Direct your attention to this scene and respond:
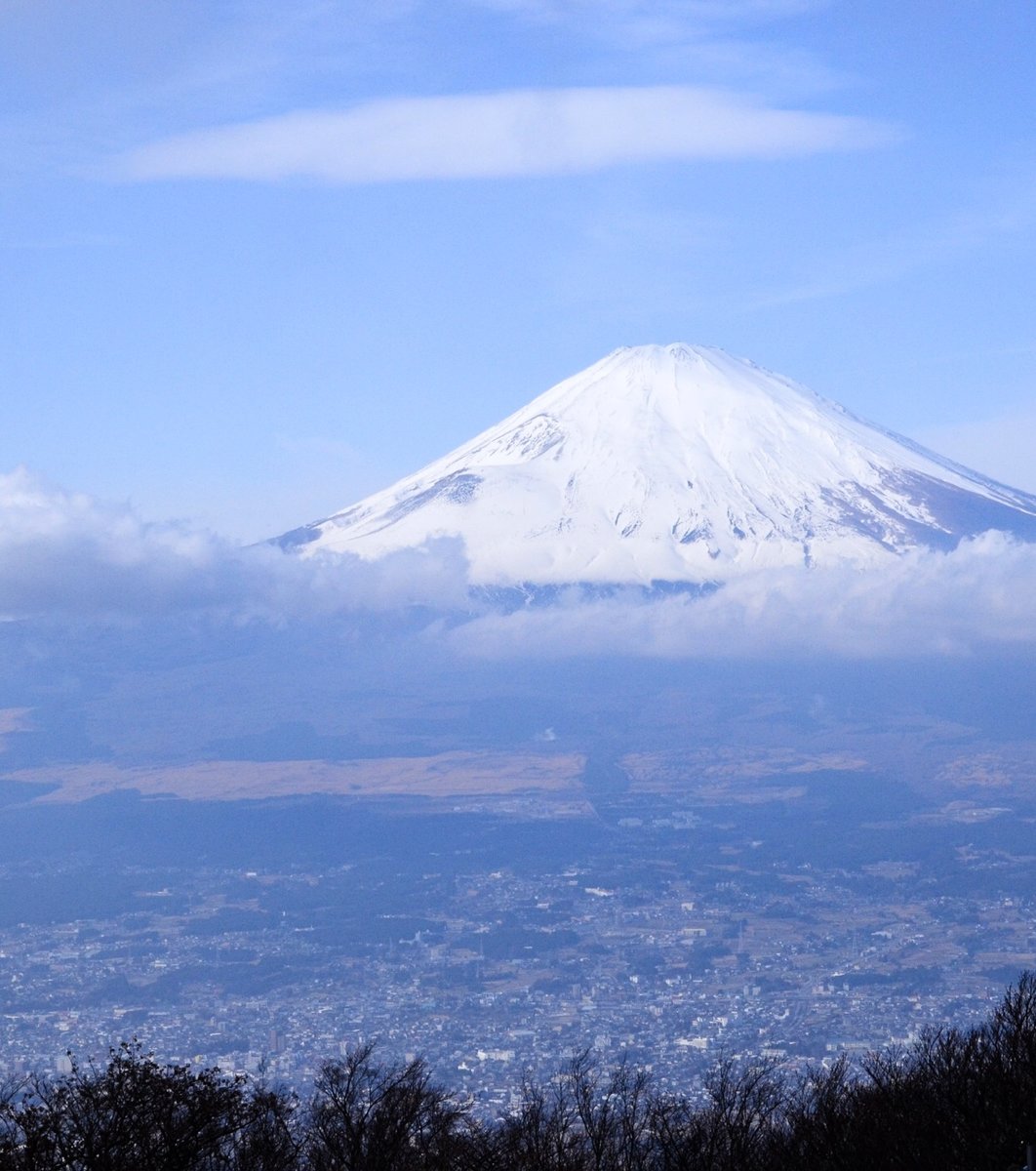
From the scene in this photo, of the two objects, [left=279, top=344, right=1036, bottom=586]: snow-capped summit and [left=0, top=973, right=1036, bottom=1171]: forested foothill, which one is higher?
[left=279, top=344, right=1036, bottom=586]: snow-capped summit

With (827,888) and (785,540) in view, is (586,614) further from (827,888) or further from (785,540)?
(827,888)

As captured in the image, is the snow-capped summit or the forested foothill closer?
the forested foothill

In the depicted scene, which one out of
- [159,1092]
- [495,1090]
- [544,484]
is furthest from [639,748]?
[159,1092]

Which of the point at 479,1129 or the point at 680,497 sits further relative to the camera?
the point at 680,497

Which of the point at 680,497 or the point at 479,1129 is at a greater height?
the point at 680,497
